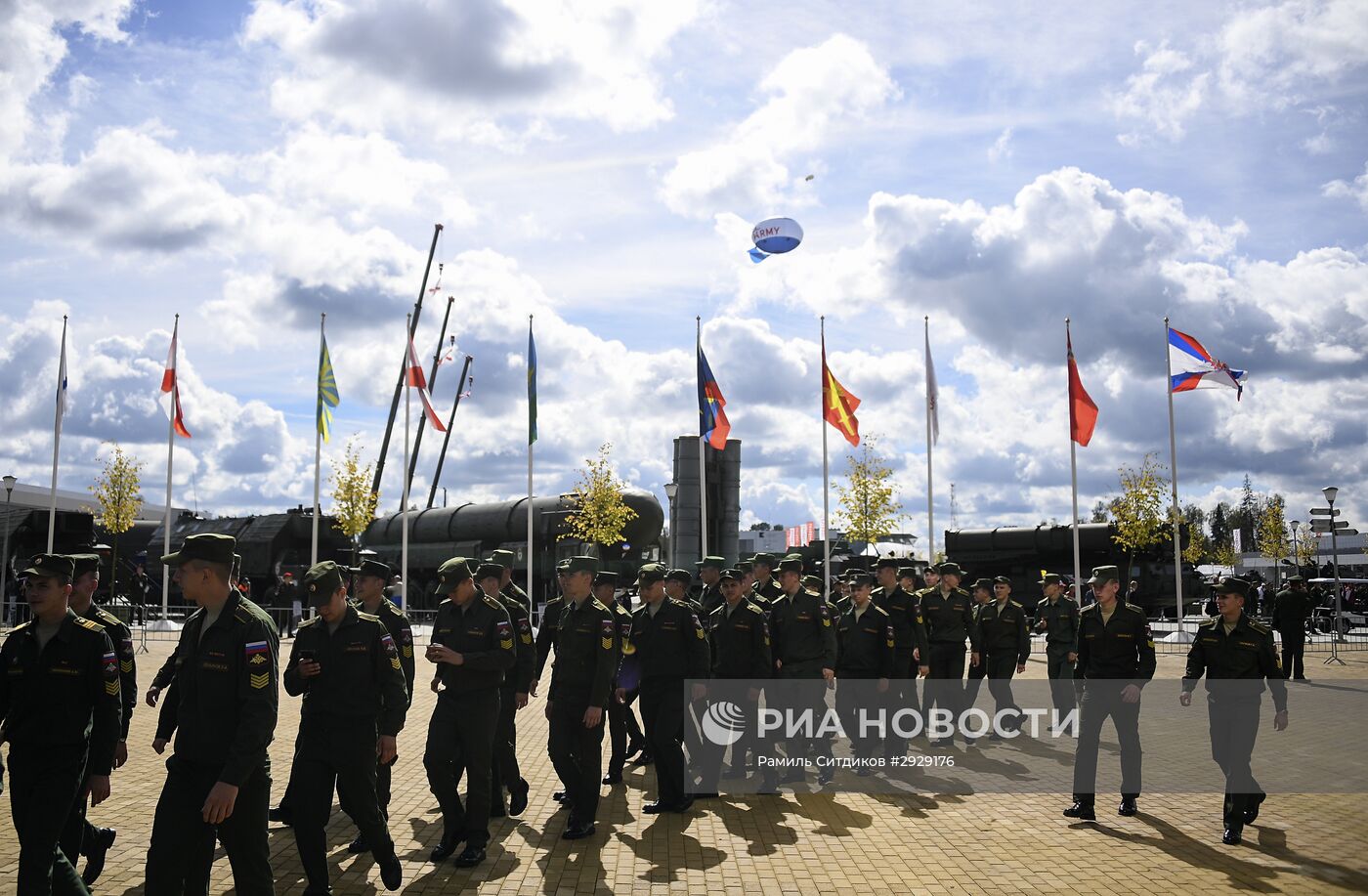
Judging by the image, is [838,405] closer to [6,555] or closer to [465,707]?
[465,707]

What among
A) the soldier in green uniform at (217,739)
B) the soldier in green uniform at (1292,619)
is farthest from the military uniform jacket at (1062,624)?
the soldier in green uniform at (217,739)

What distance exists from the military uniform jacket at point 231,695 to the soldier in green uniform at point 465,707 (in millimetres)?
1788

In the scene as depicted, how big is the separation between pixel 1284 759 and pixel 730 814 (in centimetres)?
622

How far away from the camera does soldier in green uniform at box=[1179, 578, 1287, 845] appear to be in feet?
24.6

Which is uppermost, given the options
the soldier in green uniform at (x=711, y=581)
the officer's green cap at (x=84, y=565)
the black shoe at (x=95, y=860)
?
the officer's green cap at (x=84, y=565)

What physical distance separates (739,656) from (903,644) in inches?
99.2

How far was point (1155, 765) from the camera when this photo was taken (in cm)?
1009

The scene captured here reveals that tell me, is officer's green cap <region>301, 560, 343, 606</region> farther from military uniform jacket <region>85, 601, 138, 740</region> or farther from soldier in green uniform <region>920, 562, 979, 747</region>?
soldier in green uniform <region>920, 562, 979, 747</region>

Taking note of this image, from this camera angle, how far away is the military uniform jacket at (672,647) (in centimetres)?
824

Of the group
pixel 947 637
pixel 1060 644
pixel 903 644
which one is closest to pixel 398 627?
pixel 903 644

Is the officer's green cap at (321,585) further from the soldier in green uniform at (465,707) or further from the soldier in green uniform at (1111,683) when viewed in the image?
the soldier in green uniform at (1111,683)

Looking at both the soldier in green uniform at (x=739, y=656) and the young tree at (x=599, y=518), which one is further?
the young tree at (x=599, y=518)

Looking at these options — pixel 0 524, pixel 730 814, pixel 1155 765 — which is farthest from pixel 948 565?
pixel 0 524

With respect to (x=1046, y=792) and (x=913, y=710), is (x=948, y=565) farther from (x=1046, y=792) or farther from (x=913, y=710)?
(x=1046, y=792)
